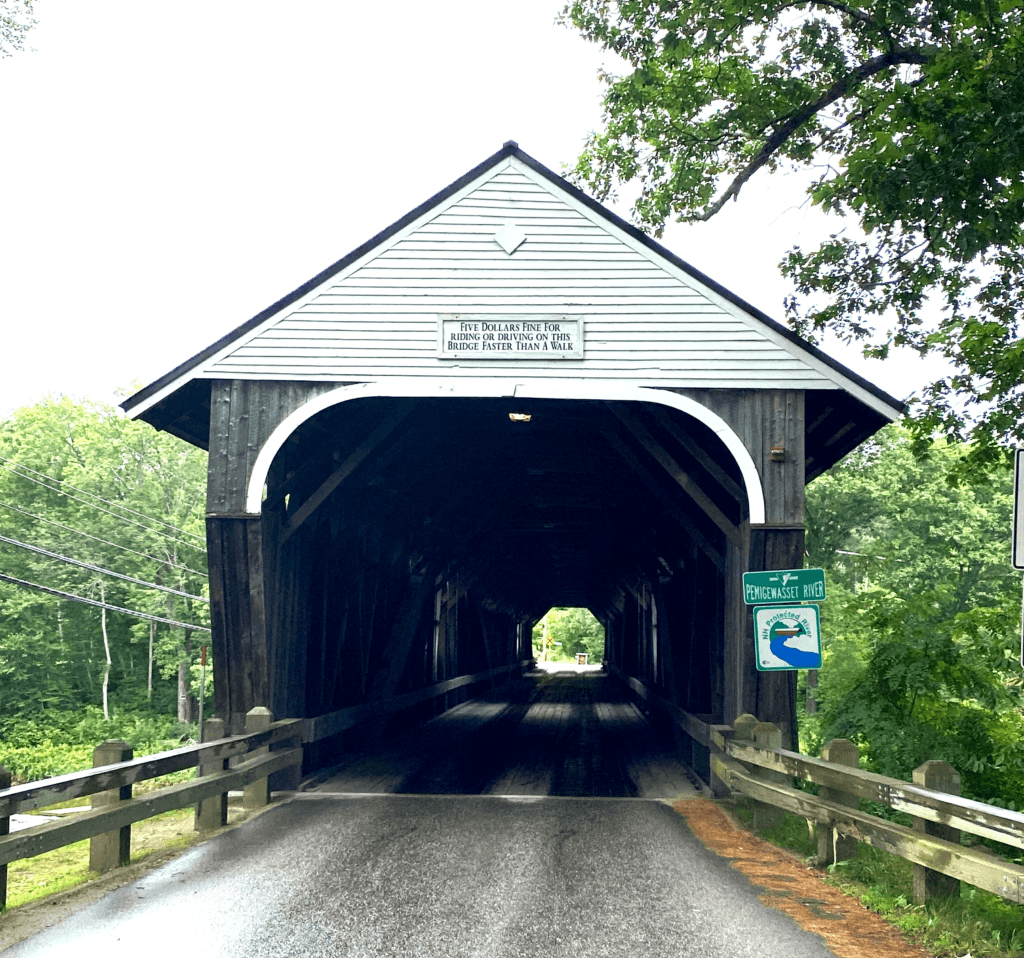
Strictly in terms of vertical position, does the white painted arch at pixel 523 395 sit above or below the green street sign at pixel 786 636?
above

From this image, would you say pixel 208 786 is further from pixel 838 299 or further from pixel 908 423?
pixel 838 299

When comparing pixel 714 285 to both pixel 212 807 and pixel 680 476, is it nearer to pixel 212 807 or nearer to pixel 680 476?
pixel 680 476

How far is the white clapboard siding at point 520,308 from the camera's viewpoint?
38.3ft

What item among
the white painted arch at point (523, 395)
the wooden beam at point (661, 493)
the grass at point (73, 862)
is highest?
the white painted arch at point (523, 395)

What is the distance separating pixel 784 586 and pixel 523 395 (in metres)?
3.65

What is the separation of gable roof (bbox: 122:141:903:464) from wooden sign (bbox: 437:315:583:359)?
106 mm

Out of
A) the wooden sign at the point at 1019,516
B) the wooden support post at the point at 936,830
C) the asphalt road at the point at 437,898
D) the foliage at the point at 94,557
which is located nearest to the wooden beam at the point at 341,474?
the asphalt road at the point at 437,898

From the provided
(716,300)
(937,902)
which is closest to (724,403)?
(716,300)

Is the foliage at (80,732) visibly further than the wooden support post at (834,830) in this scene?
Yes

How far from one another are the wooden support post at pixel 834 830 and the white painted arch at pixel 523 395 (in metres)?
3.82

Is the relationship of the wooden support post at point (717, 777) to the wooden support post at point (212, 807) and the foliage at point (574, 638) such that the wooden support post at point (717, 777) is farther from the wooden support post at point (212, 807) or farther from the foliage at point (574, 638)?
the foliage at point (574, 638)

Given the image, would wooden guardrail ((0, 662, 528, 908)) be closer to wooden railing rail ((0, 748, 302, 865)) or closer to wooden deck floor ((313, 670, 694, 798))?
wooden railing rail ((0, 748, 302, 865))

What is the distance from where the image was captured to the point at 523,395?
38.5ft

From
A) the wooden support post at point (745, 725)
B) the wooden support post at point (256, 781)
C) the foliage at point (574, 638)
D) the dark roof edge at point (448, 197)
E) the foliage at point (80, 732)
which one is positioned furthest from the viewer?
the foliage at point (574, 638)
